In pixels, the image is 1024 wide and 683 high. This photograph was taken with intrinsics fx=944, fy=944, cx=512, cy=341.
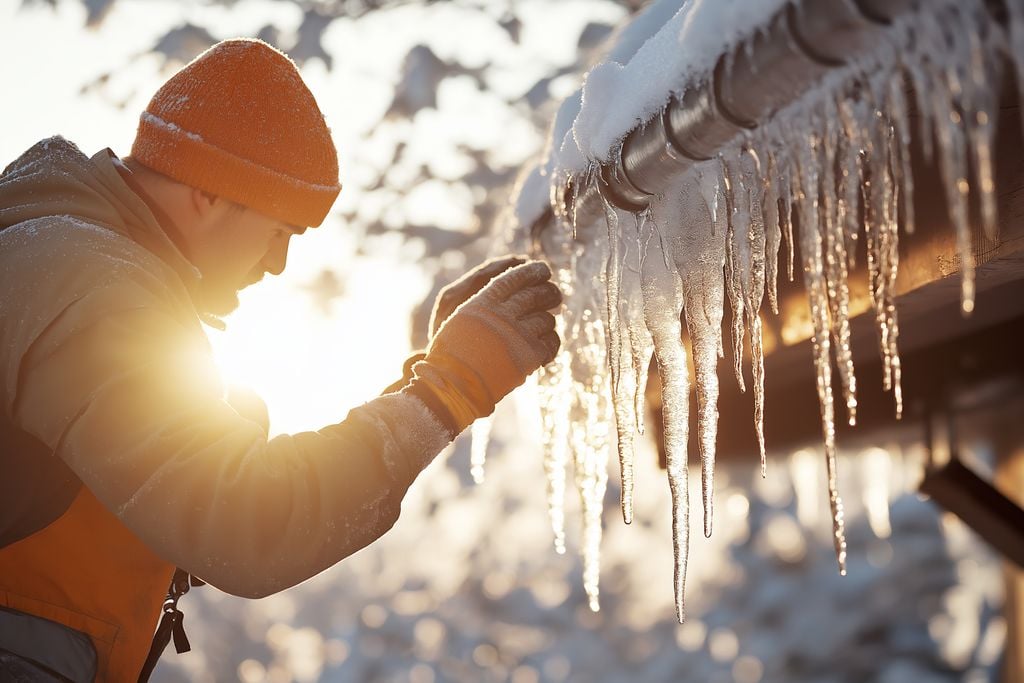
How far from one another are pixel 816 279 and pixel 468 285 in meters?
1.10

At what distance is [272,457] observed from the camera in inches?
58.7

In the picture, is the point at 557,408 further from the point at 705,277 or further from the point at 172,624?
the point at 172,624

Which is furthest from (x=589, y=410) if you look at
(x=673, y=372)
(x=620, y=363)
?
(x=673, y=372)

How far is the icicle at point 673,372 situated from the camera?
1.94 m

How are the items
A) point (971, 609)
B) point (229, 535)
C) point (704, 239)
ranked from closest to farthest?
point (229, 535) → point (704, 239) → point (971, 609)

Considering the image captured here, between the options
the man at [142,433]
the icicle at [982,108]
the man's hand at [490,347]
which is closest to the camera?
the icicle at [982,108]

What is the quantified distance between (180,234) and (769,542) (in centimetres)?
1300

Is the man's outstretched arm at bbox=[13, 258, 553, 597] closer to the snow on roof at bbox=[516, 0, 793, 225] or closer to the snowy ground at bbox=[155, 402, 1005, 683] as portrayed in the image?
the snow on roof at bbox=[516, 0, 793, 225]

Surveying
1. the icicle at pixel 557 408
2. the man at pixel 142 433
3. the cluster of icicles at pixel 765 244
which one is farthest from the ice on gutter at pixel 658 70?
the icicle at pixel 557 408

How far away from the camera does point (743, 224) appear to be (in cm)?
161

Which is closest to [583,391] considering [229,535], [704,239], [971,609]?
[704,239]

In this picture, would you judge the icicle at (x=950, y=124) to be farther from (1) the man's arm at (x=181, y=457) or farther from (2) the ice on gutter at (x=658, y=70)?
(1) the man's arm at (x=181, y=457)

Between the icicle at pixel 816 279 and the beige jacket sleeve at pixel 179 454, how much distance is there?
744mm

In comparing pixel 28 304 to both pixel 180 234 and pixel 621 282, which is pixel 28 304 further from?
pixel 621 282
